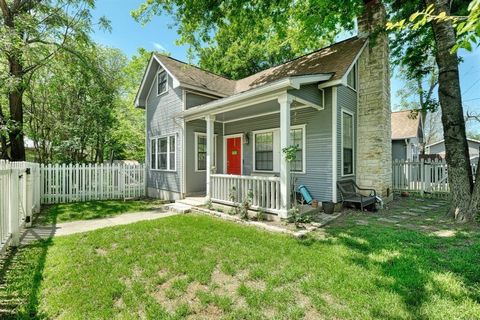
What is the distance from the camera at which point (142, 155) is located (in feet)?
61.5

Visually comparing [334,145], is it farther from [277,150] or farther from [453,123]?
[453,123]

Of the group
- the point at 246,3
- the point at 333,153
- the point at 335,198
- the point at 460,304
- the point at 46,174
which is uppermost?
the point at 246,3

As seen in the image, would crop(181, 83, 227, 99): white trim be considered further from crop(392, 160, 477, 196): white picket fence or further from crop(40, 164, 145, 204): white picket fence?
crop(392, 160, 477, 196): white picket fence

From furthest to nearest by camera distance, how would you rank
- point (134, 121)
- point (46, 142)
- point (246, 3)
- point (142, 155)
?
point (142, 155) → point (134, 121) → point (46, 142) → point (246, 3)

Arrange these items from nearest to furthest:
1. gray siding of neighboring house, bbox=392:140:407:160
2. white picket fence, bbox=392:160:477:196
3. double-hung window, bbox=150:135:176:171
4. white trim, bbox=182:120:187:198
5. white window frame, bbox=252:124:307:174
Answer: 1. white window frame, bbox=252:124:307:174
2. white trim, bbox=182:120:187:198
3. white picket fence, bbox=392:160:477:196
4. double-hung window, bbox=150:135:176:171
5. gray siding of neighboring house, bbox=392:140:407:160

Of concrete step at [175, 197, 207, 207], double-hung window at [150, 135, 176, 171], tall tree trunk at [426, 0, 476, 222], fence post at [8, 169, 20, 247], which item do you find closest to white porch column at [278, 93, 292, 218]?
concrete step at [175, 197, 207, 207]

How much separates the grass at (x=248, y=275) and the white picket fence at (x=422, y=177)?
18.4ft

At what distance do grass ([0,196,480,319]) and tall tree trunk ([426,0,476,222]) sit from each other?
1.11 metres

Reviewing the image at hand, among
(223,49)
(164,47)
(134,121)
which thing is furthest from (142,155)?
(223,49)

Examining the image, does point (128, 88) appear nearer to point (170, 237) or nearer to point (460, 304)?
point (170, 237)

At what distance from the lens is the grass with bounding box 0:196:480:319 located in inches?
99.7

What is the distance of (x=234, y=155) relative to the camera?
9.98 m

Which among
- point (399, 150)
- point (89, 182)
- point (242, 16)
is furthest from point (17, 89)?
point (399, 150)

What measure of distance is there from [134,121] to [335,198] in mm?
15232
